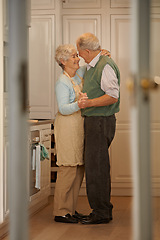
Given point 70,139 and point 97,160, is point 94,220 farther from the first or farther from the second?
point 70,139

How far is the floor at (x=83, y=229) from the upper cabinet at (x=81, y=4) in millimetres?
2001

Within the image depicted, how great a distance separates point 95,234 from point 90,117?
Result: 835mm

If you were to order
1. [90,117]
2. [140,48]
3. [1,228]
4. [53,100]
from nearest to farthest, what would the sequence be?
[140,48] < [1,228] < [90,117] < [53,100]

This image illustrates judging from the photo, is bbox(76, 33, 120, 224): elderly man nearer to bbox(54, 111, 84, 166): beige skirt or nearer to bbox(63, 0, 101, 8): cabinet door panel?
bbox(54, 111, 84, 166): beige skirt

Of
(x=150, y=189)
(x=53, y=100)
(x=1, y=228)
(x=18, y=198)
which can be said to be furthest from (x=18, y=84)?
(x=53, y=100)

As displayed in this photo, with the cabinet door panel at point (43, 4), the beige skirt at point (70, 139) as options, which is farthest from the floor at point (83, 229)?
the cabinet door panel at point (43, 4)

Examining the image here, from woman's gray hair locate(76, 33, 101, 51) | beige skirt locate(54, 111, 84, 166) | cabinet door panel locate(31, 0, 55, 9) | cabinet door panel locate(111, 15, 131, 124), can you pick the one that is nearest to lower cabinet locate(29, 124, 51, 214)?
beige skirt locate(54, 111, 84, 166)

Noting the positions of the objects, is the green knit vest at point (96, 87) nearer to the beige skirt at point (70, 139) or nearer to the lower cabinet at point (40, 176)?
the beige skirt at point (70, 139)

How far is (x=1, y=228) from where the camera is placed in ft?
8.89

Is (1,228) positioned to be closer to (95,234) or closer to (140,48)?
(95,234)

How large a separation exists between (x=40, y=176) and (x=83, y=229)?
2.16 ft

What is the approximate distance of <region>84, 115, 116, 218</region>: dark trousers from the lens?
10.2 ft

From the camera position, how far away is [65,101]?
10.4 feet

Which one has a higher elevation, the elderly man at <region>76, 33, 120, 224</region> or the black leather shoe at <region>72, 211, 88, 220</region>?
the elderly man at <region>76, 33, 120, 224</region>
